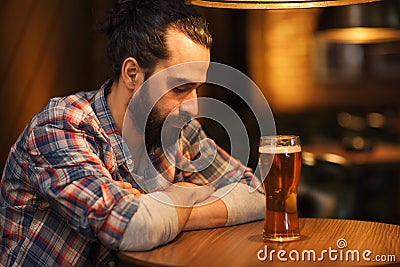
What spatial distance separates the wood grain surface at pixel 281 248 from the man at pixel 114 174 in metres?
0.05

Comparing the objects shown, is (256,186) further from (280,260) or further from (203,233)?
(280,260)

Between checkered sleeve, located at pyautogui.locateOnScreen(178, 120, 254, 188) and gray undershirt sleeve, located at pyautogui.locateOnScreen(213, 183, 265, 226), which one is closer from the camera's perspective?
gray undershirt sleeve, located at pyautogui.locateOnScreen(213, 183, 265, 226)

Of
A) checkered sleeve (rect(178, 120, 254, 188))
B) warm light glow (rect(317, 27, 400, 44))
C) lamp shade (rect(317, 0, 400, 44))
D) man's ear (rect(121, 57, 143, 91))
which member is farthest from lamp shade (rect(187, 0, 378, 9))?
warm light glow (rect(317, 27, 400, 44))

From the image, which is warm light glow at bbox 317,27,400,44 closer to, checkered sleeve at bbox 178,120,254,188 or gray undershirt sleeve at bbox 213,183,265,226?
checkered sleeve at bbox 178,120,254,188

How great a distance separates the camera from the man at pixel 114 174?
189cm

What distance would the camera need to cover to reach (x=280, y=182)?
1.99 meters

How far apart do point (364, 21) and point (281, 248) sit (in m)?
3.58

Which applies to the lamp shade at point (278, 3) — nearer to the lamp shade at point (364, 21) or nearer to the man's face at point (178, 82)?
the man's face at point (178, 82)

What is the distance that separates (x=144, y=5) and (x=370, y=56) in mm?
6040

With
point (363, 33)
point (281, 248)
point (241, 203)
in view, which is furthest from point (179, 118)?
point (363, 33)

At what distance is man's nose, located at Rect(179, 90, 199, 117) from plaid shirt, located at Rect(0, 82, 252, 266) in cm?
22

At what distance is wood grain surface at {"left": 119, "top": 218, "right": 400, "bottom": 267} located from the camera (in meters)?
1.77

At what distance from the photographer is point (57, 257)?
2.10 metres

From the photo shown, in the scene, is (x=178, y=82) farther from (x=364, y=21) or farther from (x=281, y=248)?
(x=364, y=21)
